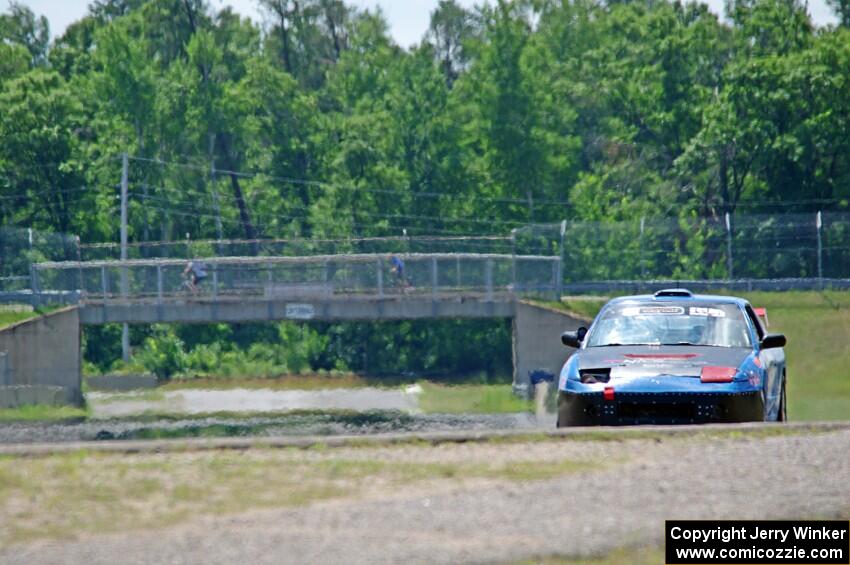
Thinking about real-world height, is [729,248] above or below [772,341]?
above

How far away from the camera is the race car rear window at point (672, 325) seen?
15406 millimetres

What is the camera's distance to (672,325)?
15.6 metres

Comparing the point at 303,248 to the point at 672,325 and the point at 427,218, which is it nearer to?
the point at 427,218

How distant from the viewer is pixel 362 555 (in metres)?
7.70

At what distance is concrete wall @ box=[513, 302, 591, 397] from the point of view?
47.3 m

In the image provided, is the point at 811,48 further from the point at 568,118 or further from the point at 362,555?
the point at 362,555

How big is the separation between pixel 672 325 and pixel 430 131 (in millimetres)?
63480

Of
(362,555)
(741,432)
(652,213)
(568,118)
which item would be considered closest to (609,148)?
(568,118)

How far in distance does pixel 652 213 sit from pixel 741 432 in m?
60.2

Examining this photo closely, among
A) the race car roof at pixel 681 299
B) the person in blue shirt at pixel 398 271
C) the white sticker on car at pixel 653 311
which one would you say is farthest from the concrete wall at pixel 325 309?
the white sticker on car at pixel 653 311

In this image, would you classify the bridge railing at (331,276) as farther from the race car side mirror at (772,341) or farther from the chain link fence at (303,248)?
the race car side mirror at (772,341)

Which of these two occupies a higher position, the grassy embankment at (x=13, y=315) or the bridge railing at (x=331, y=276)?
the bridge railing at (x=331, y=276)

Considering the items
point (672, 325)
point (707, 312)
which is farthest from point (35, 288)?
point (672, 325)

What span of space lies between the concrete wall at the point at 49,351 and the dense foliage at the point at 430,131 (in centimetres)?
2277
